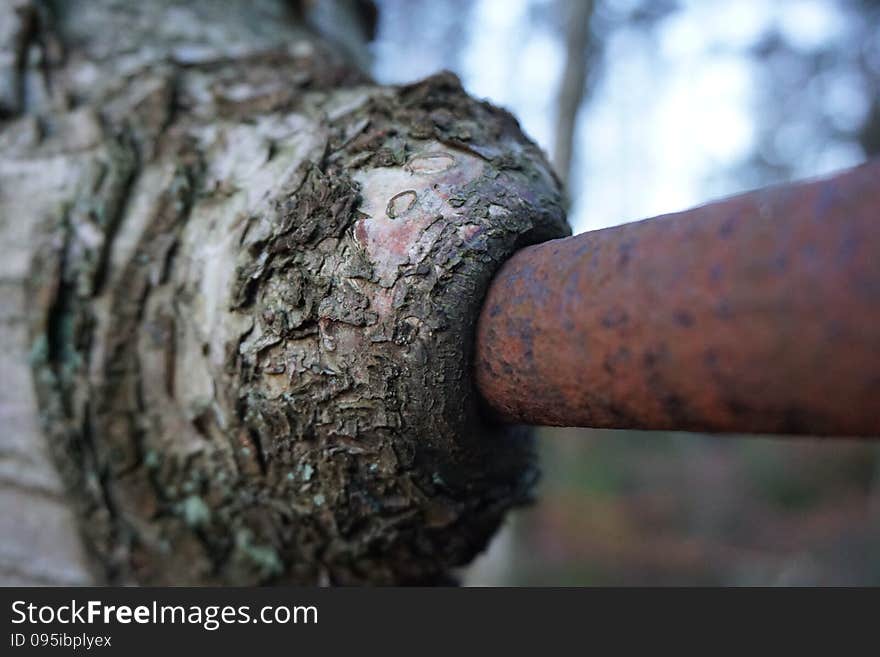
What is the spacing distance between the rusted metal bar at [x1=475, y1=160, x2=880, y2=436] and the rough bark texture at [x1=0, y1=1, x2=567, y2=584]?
6.7 inches

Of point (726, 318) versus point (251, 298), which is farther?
point (251, 298)

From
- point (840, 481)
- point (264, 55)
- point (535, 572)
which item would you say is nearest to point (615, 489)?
point (535, 572)

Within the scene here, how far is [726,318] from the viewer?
0.49m

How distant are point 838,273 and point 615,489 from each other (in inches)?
379

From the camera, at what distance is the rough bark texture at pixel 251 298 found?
791 mm

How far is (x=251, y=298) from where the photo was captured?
2.89 feet

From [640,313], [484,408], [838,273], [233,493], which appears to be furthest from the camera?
[233,493]

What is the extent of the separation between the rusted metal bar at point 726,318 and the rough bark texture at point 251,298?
17 centimetres

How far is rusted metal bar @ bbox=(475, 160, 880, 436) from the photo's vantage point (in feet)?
1.45

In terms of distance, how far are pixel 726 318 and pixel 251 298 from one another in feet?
2.04

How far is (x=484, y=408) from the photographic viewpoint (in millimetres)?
809

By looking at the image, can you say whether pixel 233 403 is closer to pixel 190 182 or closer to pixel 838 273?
pixel 190 182

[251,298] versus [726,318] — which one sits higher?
[726,318]

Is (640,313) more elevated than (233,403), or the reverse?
→ (640,313)
